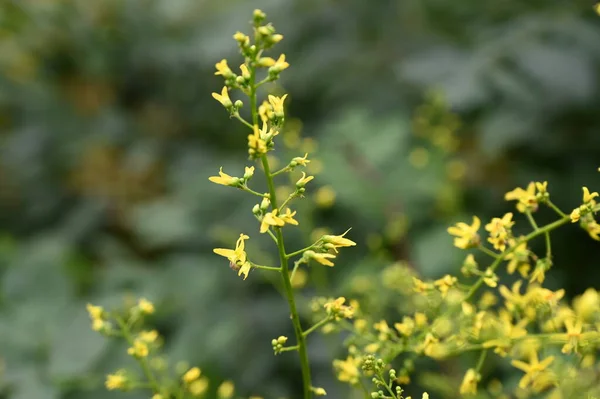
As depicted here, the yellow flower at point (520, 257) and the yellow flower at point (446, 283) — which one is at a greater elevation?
the yellow flower at point (520, 257)

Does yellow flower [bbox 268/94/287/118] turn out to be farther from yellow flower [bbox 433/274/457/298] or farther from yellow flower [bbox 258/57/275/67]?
yellow flower [bbox 433/274/457/298]

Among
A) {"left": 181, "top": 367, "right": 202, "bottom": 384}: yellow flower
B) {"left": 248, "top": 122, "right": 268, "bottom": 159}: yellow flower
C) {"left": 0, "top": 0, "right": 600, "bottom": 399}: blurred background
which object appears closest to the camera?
{"left": 248, "top": 122, "right": 268, "bottom": 159}: yellow flower

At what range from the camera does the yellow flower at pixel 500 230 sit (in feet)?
2.93

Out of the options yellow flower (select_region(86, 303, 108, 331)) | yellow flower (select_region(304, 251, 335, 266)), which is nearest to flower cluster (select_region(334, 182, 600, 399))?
yellow flower (select_region(304, 251, 335, 266))

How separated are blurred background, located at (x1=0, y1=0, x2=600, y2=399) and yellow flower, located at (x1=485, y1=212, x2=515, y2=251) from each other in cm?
61

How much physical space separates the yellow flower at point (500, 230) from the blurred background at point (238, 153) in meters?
0.61

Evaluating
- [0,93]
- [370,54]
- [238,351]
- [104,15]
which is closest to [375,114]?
[370,54]

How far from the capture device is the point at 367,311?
134cm

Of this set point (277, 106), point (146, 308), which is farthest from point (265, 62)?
point (146, 308)

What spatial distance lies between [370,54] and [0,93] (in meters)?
1.62

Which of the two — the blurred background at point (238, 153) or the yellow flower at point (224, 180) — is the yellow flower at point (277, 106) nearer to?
the yellow flower at point (224, 180)

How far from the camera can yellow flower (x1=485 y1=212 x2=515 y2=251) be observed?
894mm

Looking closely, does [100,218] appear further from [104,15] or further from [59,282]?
[59,282]

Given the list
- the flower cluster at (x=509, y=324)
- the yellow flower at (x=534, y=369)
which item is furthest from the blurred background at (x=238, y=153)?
the yellow flower at (x=534, y=369)
